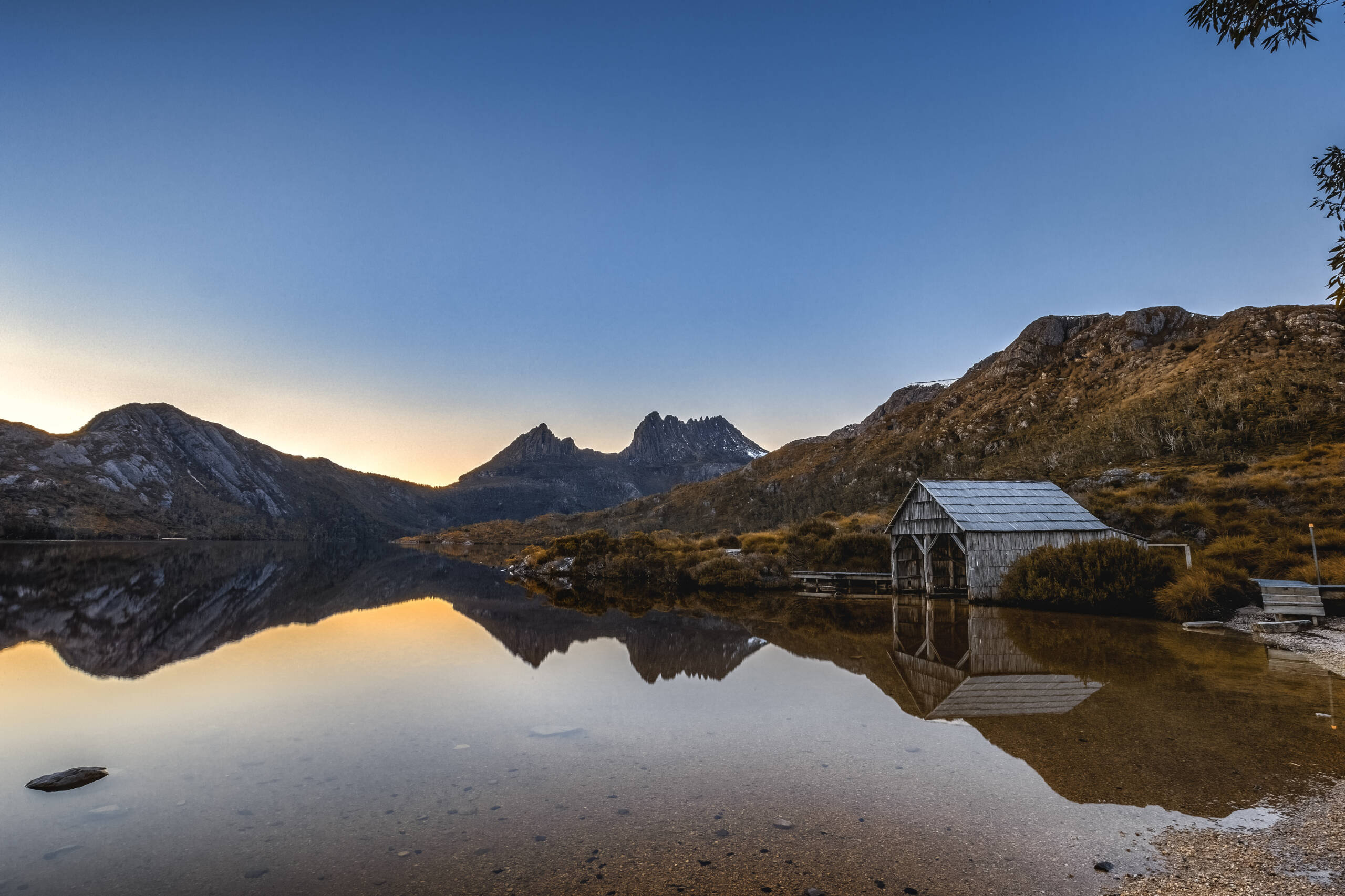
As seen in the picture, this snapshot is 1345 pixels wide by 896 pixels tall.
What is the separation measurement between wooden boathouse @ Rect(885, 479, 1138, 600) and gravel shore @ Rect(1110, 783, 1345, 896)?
18.9m

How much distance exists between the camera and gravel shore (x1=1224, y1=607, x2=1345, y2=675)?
43.4ft

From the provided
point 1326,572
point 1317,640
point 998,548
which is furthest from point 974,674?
point 1326,572

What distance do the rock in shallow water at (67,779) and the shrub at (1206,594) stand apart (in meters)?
25.8

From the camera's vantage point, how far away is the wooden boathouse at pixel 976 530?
24.5 meters

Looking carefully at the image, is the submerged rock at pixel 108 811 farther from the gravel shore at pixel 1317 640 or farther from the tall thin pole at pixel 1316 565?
the tall thin pole at pixel 1316 565

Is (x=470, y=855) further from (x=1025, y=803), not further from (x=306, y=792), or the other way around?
(x=1025, y=803)

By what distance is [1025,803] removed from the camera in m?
6.73

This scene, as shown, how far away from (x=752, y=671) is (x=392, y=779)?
335 inches

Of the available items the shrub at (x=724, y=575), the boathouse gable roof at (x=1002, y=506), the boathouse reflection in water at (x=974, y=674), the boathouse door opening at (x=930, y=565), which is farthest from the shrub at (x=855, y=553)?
the boathouse reflection in water at (x=974, y=674)

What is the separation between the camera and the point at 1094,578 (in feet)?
72.0

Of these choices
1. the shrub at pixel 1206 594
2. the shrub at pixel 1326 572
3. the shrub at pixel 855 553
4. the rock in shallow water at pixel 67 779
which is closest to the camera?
the rock in shallow water at pixel 67 779

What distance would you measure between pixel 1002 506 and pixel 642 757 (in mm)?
22935

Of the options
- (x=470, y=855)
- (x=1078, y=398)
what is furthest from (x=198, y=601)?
(x=1078, y=398)

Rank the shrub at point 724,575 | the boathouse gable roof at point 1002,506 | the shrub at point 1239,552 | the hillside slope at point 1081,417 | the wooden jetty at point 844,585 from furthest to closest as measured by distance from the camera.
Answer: the hillside slope at point 1081,417
the shrub at point 724,575
the wooden jetty at point 844,585
the boathouse gable roof at point 1002,506
the shrub at point 1239,552
